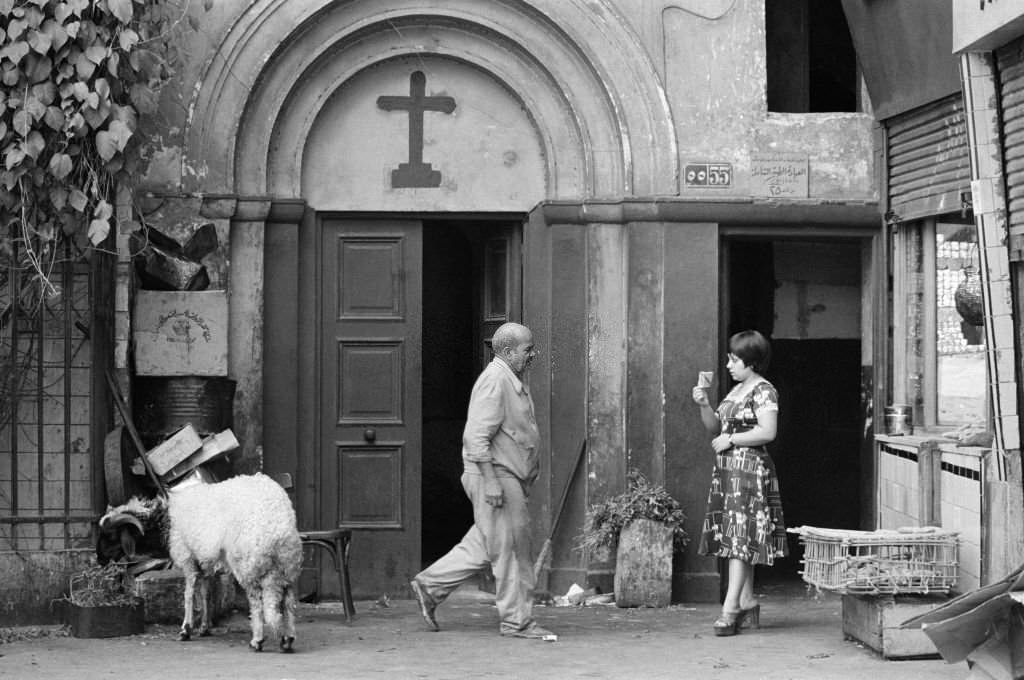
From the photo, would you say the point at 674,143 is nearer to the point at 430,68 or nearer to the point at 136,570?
the point at 430,68

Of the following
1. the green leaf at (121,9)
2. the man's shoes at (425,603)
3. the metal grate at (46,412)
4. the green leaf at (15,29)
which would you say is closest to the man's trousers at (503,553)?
the man's shoes at (425,603)

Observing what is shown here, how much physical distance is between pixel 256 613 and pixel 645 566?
3.08 metres

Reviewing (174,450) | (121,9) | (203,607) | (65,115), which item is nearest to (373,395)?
(174,450)

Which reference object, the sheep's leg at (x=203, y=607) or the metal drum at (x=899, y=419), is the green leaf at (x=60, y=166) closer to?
the sheep's leg at (x=203, y=607)

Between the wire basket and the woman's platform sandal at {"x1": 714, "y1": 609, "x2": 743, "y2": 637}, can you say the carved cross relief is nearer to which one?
the woman's platform sandal at {"x1": 714, "y1": 609, "x2": 743, "y2": 637}

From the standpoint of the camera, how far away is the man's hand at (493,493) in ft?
30.7

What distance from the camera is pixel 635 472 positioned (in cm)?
1112

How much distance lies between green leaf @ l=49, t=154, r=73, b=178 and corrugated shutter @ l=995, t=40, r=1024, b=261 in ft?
17.9

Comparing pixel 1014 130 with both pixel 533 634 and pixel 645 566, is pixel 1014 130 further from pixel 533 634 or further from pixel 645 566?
pixel 533 634

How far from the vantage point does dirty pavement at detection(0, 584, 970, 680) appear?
834 centimetres

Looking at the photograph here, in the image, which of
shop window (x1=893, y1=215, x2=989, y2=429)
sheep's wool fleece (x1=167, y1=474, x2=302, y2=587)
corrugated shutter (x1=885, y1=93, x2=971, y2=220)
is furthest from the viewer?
shop window (x1=893, y1=215, x2=989, y2=429)

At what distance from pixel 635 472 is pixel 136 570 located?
3.48 m

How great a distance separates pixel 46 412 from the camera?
10.0 metres

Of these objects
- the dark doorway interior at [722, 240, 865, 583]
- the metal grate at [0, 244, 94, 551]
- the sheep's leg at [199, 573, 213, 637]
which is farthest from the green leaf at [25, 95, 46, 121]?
the dark doorway interior at [722, 240, 865, 583]
